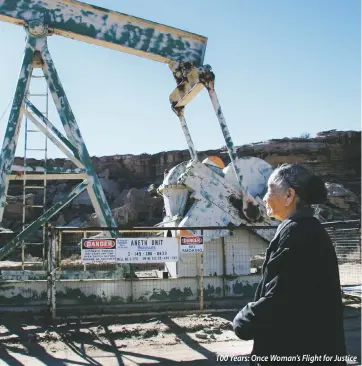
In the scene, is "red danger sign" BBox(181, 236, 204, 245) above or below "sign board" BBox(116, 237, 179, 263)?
above

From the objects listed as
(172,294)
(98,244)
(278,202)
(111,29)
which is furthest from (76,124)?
(278,202)

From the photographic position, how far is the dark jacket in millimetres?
1729

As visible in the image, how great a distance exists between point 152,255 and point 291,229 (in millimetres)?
4920

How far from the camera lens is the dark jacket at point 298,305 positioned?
173cm

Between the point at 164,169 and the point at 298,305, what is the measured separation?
2933 centimetres

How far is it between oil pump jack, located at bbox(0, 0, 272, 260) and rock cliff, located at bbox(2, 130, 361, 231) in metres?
16.4

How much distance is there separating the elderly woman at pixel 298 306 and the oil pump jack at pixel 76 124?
18.2 ft

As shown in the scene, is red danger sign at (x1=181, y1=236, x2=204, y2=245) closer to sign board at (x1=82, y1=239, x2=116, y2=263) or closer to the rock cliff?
sign board at (x1=82, y1=239, x2=116, y2=263)

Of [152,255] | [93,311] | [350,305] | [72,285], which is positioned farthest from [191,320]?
[350,305]

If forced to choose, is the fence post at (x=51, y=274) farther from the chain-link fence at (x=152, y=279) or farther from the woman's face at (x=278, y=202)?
the woman's face at (x=278, y=202)

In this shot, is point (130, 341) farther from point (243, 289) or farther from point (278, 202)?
point (278, 202)

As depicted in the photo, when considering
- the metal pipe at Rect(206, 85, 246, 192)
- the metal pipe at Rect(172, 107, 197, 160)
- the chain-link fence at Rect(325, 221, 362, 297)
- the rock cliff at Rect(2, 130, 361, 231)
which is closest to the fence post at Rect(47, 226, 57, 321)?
the metal pipe at Rect(206, 85, 246, 192)

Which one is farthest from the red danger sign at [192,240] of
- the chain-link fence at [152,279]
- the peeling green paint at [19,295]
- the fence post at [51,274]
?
the peeling green paint at [19,295]

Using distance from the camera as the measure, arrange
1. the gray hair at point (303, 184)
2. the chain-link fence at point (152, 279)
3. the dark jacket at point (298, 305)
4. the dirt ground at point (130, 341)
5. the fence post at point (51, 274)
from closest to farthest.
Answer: the dark jacket at point (298, 305)
the gray hair at point (303, 184)
the dirt ground at point (130, 341)
the fence post at point (51, 274)
the chain-link fence at point (152, 279)
